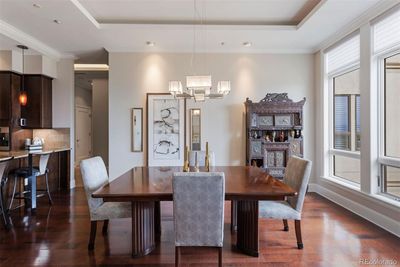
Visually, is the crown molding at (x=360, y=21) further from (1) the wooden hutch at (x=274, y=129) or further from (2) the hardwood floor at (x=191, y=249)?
(2) the hardwood floor at (x=191, y=249)

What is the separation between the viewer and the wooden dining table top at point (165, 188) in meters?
2.36

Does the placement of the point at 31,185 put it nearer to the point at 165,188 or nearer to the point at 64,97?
the point at 64,97

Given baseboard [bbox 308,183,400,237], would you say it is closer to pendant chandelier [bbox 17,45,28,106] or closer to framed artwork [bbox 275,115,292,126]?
framed artwork [bbox 275,115,292,126]

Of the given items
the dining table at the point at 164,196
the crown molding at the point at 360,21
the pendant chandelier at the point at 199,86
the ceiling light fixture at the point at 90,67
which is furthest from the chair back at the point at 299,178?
the ceiling light fixture at the point at 90,67

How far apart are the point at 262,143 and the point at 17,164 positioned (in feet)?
13.9

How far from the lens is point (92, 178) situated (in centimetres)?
299

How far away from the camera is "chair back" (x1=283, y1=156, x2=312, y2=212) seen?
9.44ft

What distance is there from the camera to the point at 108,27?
4461mm

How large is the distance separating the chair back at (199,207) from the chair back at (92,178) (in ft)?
3.56

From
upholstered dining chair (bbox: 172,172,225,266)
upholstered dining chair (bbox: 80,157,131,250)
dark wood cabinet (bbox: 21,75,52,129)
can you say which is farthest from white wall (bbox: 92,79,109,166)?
upholstered dining chair (bbox: 172,172,225,266)

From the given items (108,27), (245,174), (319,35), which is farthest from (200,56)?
(245,174)

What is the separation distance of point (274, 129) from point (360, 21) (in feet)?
7.25

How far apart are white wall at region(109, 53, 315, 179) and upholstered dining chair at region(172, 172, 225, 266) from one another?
129 inches

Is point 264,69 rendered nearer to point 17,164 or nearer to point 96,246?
point 96,246
